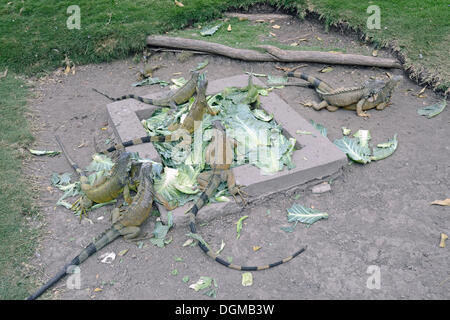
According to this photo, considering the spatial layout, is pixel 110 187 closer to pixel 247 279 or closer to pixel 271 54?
pixel 247 279

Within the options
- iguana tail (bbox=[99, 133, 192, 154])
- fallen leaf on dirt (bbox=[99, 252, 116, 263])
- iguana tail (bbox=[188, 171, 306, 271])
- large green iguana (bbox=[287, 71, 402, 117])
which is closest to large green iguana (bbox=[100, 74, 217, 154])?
iguana tail (bbox=[99, 133, 192, 154])

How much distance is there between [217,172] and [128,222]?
51.9 inches

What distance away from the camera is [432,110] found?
6.90 meters

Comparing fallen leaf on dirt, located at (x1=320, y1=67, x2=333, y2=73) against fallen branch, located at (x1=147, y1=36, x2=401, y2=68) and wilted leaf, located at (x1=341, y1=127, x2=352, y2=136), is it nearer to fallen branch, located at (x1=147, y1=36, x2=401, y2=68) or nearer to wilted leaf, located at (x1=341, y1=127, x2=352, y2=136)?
fallen branch, located at (x1=147, y1=36, x2=401, y2=68)

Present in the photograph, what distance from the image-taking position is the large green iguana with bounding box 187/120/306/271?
15.7ft

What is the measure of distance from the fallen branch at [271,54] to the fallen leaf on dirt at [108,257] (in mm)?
5183

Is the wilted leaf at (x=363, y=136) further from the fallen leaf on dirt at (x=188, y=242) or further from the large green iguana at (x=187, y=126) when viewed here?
the fallen leaf on dirt at (x=188, y=242)

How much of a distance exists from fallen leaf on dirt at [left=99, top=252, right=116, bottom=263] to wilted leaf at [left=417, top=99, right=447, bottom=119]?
18.3 feet

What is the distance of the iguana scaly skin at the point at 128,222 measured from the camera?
474cm

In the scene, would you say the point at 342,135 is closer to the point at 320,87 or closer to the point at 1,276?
the point at 320,87

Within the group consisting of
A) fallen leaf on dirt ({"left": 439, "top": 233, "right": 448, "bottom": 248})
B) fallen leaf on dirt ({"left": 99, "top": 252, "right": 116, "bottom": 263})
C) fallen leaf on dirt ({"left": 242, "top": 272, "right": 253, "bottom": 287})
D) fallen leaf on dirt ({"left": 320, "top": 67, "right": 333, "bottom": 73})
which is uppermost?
fallen leaf on dirt ({"left": 320, "top": 67, "right": 333, "bottom": 73})

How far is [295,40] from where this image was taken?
915 centimetres

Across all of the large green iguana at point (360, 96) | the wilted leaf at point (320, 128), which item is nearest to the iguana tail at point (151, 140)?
the wilted leaf at point (320, 128)

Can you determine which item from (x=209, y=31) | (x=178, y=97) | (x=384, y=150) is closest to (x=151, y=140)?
(x=178, y=97)
